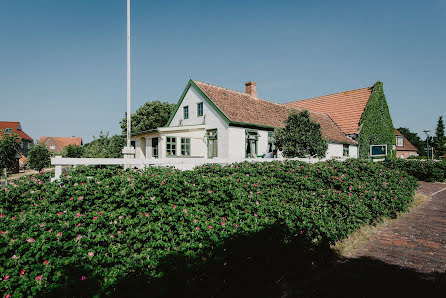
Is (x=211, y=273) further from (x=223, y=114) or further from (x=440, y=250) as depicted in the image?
(x=223, y=114)

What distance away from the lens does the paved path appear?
4.30 metres

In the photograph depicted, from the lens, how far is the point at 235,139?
57.9 ft

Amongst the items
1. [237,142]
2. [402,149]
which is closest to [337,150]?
[237,142]

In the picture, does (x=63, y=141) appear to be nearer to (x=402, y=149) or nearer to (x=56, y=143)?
(x=56, y=143)

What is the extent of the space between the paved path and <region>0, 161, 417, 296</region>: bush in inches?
20.3

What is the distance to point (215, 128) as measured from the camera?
18.2 meters

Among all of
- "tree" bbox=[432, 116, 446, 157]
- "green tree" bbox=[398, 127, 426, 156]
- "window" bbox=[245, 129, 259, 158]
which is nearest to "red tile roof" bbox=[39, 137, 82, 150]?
"window" bbox=[245, 129, 259, 158]

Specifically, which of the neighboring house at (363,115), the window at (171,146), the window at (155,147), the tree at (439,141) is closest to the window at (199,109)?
the window at (171,146)

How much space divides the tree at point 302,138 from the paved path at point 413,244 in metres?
8.85

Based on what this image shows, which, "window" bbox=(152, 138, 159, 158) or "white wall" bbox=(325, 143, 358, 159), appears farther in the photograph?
"white wall" bbox=(325, 143, 358, 159)

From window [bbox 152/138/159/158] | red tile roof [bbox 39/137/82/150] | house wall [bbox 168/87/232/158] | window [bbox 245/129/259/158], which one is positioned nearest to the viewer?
house wall [bbox 168/87/232/158]

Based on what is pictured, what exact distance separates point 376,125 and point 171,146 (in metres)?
22.4

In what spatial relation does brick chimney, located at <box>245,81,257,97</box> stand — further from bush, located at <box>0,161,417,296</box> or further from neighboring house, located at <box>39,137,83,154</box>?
neighboring house, located at <box>39,137,83,154</box>

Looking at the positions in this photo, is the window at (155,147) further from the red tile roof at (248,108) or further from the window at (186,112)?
the red tile roof at (248,108)
